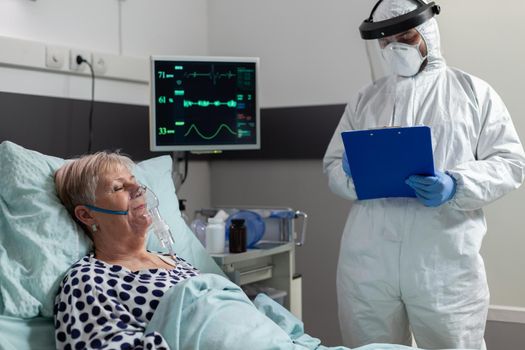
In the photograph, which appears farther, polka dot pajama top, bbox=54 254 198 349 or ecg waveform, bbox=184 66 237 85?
ecg waveform, bbox=184 66 237 85

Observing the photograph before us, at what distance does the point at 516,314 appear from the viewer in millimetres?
2779

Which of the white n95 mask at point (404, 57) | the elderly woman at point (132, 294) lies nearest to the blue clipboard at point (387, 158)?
the white n95 mask at point (404, 57)

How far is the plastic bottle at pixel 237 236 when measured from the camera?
2.46 metres

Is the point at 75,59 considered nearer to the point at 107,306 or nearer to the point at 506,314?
the point at 107,306

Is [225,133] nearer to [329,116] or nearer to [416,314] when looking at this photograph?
[329,116]

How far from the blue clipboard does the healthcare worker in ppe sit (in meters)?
0.05

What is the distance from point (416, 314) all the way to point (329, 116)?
3.96 feet

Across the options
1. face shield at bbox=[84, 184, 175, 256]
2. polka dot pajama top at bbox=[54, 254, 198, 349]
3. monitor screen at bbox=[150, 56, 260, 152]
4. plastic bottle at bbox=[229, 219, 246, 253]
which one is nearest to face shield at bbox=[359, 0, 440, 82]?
monitor screen at bbox=[150, 56, 260, 152]

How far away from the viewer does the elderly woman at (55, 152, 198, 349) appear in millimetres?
1648

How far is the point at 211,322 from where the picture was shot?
5.51ft

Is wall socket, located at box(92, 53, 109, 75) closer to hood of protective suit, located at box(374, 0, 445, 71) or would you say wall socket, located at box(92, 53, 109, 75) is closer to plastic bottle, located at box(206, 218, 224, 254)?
plastic bottle, located at box(206, 218, 224, 254)

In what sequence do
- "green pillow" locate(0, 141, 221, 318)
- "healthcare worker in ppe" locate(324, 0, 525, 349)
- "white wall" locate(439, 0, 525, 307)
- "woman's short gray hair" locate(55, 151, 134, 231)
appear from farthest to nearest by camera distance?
"white wall" locate(439, 0, 525, 307) < "healthcare worker in ppe" locate(324, 0, 525, 349) < "woman's short gray hair" locate(55, 151, 134, 231) < "green pillow" locate(0, 141, 221, 318)

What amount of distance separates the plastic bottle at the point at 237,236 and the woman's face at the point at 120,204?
55 cm

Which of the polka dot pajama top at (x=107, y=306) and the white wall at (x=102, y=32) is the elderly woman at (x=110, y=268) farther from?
the white wall at (x=102, y=32)
